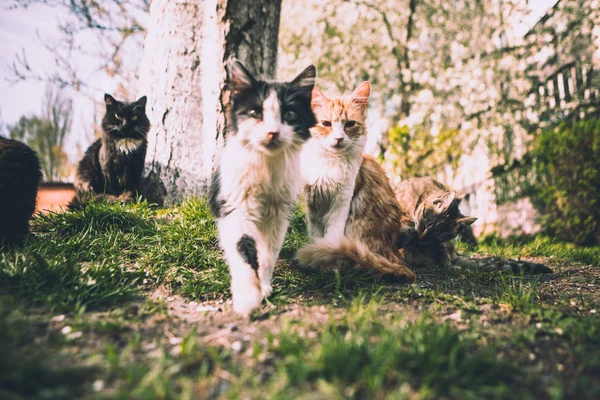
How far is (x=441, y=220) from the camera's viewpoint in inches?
143

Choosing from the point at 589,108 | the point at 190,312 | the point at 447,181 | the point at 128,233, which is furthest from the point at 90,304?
the point at 589,108

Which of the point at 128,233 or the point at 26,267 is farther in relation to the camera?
the point at 128,233

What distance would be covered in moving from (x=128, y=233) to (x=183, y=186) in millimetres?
1092

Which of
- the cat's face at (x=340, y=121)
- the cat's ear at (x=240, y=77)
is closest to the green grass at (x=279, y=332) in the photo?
the cat's face at (x=340, y=121)

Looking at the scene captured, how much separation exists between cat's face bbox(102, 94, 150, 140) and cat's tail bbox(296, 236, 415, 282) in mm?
3044

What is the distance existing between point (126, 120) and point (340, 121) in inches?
114

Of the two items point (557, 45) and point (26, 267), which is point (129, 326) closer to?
point (26, 267)

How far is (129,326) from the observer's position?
2045 millimetres

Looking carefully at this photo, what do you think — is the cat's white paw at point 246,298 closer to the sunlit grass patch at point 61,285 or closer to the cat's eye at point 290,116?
the sunlit grass patch at point 61,285

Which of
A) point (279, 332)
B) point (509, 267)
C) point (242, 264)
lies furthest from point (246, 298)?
point (509, 267)

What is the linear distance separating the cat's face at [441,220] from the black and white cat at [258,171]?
1601 millimetres

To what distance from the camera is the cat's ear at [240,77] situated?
250cm

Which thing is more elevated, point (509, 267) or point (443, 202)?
point (443, 202)

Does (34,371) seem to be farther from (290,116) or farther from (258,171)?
(290,116)
